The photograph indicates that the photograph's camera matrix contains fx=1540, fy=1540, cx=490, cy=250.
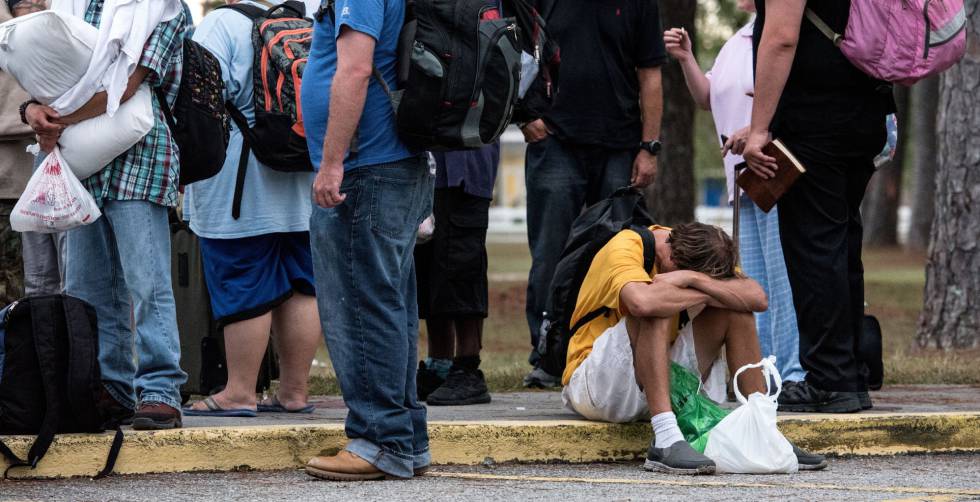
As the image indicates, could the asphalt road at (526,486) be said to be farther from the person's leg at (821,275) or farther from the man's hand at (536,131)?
the man's hand at (536,131)

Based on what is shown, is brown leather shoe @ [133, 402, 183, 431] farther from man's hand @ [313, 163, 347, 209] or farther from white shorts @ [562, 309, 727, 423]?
white shorts @ [562, 309, 727, 423]

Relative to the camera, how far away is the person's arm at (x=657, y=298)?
18.0 feet

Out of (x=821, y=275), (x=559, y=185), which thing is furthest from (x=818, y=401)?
(x=559, y=185)

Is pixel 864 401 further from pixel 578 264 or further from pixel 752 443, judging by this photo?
pixel 578 264

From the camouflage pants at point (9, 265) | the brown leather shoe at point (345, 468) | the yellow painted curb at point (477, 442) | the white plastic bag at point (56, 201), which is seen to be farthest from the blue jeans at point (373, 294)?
the camouflage pants at point (9, 265)

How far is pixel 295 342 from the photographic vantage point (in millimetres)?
6367

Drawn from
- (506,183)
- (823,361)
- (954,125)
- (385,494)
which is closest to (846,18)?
(823,361)

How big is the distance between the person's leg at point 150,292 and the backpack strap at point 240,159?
59 centimetres

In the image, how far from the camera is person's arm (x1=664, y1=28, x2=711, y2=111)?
6938 mm

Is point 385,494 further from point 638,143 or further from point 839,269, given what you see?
point 638,143

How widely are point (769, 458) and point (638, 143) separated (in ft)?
8.08

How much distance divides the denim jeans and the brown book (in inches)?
47.6

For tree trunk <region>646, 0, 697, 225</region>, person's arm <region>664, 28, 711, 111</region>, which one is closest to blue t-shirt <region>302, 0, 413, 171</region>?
person's arm <region>664, 28, 711, 111</region>

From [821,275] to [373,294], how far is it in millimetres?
2117
